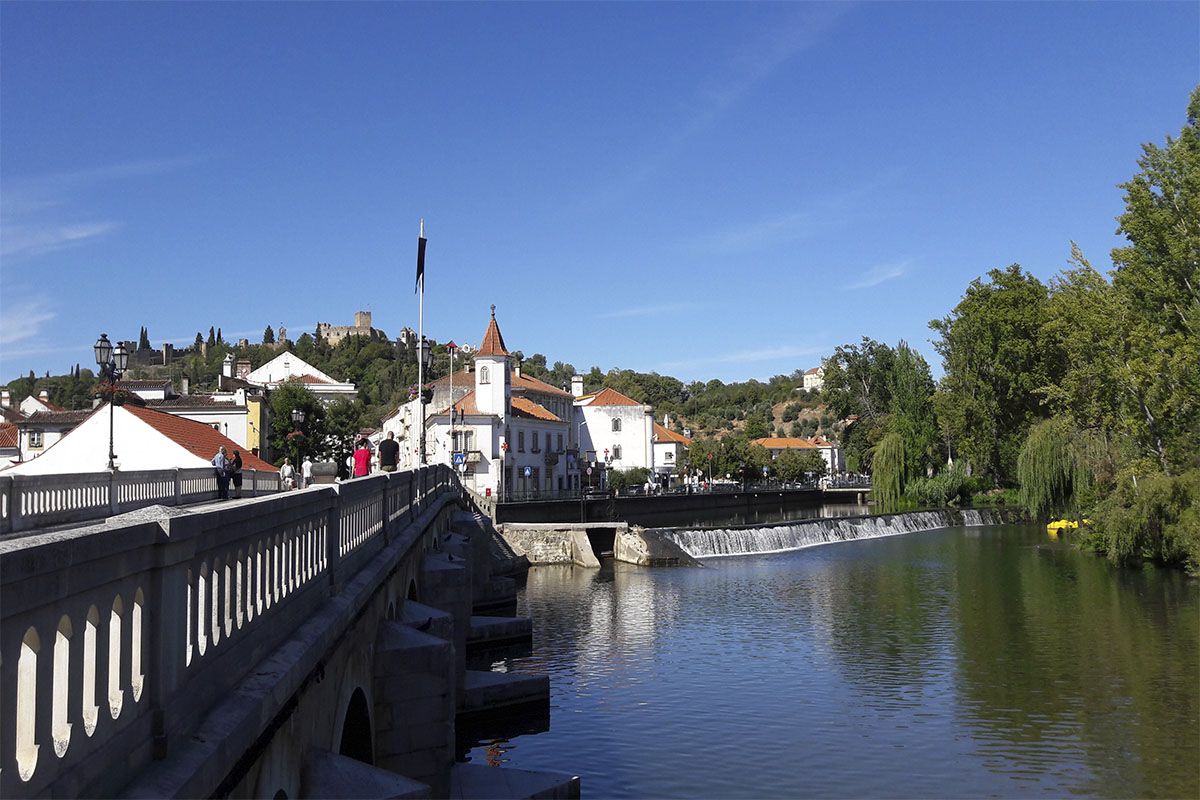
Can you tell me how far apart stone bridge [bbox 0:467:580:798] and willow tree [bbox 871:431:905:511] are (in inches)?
2794

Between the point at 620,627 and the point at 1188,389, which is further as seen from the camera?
the point at 1188,389

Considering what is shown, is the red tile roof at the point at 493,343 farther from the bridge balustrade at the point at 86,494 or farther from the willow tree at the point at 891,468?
the bridge balustrade at the point at 86,494

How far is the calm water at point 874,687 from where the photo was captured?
15867mm

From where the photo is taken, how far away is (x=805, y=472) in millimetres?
125188

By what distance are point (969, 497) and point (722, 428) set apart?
108281 mm

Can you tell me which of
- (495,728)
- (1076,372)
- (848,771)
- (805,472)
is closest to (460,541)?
(495,728)

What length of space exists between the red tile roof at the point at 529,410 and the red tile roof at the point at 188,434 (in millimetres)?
31929

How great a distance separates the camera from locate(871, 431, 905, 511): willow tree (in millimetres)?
79438

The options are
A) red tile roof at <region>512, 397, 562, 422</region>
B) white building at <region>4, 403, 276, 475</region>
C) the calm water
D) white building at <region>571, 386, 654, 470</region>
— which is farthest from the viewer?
white building at <region>571, 386, 654, 470</region>

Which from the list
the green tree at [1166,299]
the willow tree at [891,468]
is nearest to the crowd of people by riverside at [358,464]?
the green tree at [1166,299]

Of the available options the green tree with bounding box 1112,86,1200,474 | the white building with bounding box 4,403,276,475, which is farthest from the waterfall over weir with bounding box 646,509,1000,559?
the white building with bounding box 4,403,276,475

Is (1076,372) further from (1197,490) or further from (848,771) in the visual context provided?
(848,771)

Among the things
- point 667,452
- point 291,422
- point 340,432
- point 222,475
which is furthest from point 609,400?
point 222,475

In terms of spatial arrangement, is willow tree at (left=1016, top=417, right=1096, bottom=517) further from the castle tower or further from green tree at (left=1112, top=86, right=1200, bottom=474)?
the castle tower
